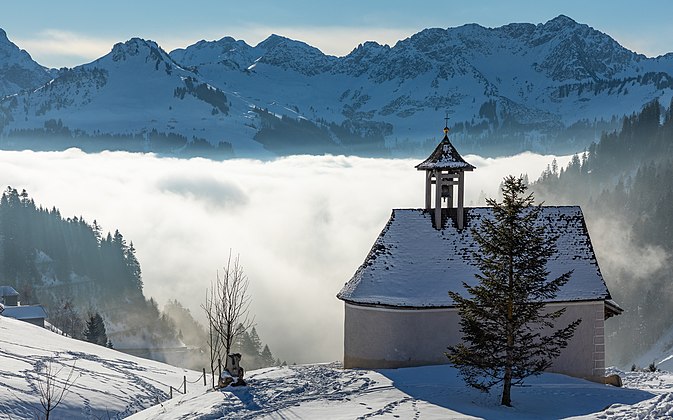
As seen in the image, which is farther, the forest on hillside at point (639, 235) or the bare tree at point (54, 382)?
the forest on hillside at point (639, 235)

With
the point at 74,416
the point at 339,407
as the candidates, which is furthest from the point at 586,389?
the point at 74,416

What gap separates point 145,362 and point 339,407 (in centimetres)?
3562

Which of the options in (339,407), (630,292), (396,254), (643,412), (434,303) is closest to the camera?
(643,412)

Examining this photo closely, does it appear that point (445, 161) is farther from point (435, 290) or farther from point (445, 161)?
point (435, 290)

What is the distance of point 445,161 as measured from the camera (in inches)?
1362

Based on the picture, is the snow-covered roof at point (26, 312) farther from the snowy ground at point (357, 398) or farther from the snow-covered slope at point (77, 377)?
the snowy ground at point (357, 398)

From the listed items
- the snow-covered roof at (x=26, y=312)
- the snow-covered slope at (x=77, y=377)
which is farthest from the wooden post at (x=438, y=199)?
the snow-covered roof at (x=26, y=312)

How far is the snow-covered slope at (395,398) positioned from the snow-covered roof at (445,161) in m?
10.3

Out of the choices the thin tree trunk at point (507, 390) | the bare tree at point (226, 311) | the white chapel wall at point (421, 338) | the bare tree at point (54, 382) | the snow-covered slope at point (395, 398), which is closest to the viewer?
the snow-covered slope at point (395, 398)

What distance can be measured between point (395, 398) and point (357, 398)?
1.48 m

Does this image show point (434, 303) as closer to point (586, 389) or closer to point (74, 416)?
point (586, 389)

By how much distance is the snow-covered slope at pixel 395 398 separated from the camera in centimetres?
2353

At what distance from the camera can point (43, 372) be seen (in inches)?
1553

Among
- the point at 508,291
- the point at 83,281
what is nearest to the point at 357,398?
the point at 508,291
